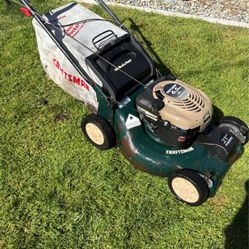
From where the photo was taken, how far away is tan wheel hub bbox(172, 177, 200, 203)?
355 centimetres

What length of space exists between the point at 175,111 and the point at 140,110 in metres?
0.40

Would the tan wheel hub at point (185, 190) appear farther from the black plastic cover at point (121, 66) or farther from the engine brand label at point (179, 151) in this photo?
the black plastic cover at point (121, 66)

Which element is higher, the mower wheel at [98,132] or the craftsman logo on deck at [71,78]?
the craftsman logo on deck at [71,78]

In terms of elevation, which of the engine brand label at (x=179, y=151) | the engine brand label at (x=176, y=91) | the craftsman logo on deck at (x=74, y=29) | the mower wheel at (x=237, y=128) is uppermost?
the craftsman logo on deck at (x=74, y=29)

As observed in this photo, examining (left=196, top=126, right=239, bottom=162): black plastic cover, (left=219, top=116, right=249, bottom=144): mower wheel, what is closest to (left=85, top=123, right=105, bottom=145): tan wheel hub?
(left=196, top=126, right=239, bottom=162): black plastic cover

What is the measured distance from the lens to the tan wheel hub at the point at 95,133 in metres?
4.01

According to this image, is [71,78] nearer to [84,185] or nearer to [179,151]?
[84,185]

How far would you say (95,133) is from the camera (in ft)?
13.4

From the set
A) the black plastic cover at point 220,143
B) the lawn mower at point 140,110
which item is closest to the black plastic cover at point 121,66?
the lawn mower at point 140,110

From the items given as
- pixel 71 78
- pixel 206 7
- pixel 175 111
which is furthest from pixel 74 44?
pixel 206 7

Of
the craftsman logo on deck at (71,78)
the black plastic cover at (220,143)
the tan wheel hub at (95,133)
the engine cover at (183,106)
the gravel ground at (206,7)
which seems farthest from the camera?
the gravel ground at (206,7)

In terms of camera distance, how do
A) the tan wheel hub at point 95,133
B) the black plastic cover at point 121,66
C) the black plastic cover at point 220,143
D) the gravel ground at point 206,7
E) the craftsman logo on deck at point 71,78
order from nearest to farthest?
1. the black plastic cover at point 220,143
2. the black plastic cover at point 121,66
3. the tan wheel hub at point 95,133
4. the craftsman logo on deck at point 71,78
5. the gravel ground at point 206,7

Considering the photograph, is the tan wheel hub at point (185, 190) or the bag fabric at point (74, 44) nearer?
the tan wheel hub at point (185, 190)

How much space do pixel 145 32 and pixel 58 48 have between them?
1976 millimetres
